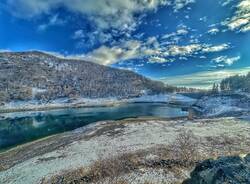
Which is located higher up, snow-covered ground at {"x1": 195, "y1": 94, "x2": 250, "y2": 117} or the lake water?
snow-covered ground at {"x1": 195, "y1": 94, "x2": 250, "y2": 117}

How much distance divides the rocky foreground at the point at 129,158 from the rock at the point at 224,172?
7.69 meters

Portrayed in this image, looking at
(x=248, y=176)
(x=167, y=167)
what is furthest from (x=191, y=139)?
(x=248, y=176)

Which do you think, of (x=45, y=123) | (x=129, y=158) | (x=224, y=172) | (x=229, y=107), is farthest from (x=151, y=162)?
(x=45, y=123)

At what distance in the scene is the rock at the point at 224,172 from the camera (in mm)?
11328

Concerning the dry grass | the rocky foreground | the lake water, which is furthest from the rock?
the lake water

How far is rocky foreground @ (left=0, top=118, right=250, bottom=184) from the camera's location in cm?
2216

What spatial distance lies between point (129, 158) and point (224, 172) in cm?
1574

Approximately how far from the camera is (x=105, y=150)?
30.9m

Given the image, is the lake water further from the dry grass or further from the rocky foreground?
the dry grass

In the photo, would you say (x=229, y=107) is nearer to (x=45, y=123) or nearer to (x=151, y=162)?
(x=151, y=162)

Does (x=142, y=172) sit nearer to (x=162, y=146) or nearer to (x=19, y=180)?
(x=162, y=146)

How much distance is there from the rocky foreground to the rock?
303 inches

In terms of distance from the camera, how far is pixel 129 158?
26234mm

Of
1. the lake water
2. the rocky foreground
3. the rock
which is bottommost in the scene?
the lake water
